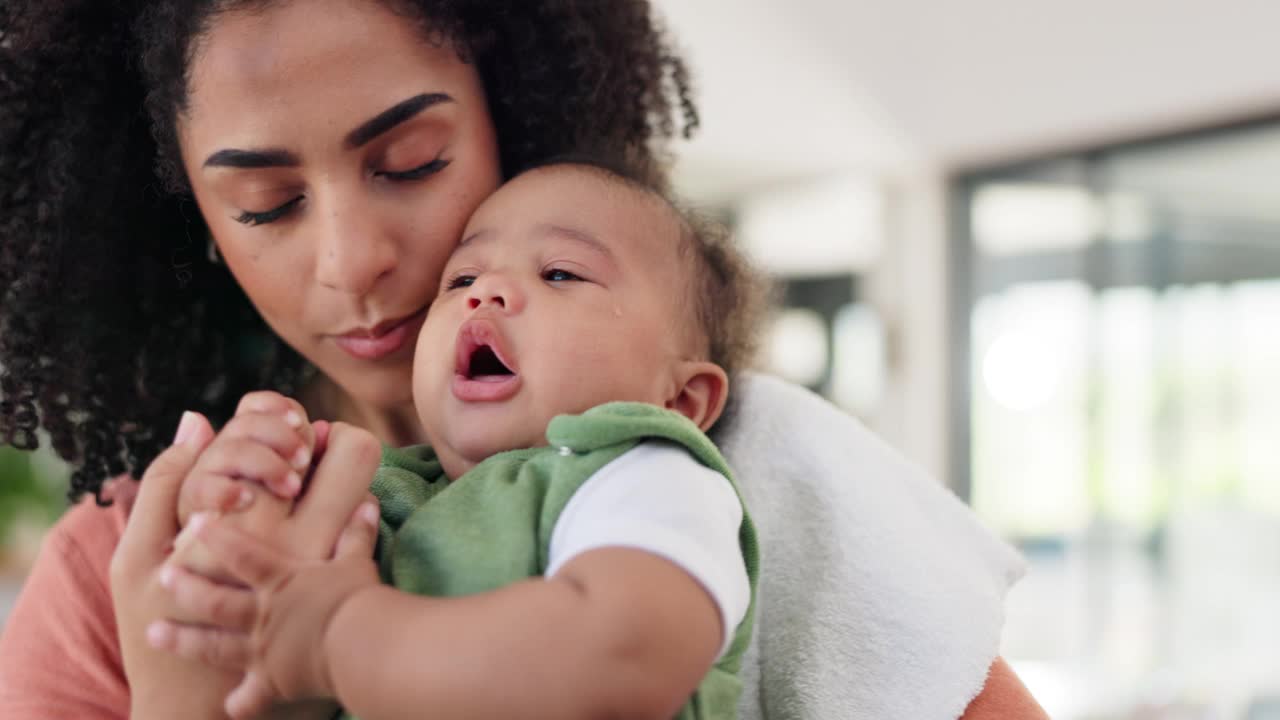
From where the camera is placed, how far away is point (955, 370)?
5621 millimetres

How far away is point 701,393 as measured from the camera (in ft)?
3.17

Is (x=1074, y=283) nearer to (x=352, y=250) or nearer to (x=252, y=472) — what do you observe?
(x=352, y=250)

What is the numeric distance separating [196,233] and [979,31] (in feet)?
11.0

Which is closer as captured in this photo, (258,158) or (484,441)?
(484,441)

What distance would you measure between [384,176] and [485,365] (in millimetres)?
218

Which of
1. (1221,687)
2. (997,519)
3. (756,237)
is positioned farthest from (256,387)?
(756,237)

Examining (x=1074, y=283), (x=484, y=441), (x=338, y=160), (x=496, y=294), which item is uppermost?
(x=338, y=160)

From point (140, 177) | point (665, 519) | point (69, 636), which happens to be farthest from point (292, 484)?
point (140, 177)

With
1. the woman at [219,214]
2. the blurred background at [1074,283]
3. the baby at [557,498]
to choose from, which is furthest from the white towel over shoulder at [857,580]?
the blurred background at [1074,283]

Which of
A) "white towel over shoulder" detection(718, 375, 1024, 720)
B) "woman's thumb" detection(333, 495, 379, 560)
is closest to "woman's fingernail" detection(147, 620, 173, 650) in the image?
"woman's thumb" detection(333, 495, 379, 560)

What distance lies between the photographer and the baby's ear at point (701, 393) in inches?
37.6

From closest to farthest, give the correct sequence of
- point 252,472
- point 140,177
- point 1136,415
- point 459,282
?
point 252,472 → point 459,282 → point 140,177 → point 1136,415

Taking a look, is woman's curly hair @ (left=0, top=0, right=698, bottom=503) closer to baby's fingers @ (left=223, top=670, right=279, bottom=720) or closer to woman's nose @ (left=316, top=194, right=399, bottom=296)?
woman's nose @ (left=316, top=194, right=399, bottom=296)

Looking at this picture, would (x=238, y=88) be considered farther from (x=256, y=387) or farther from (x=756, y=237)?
(x=756, y=237)
